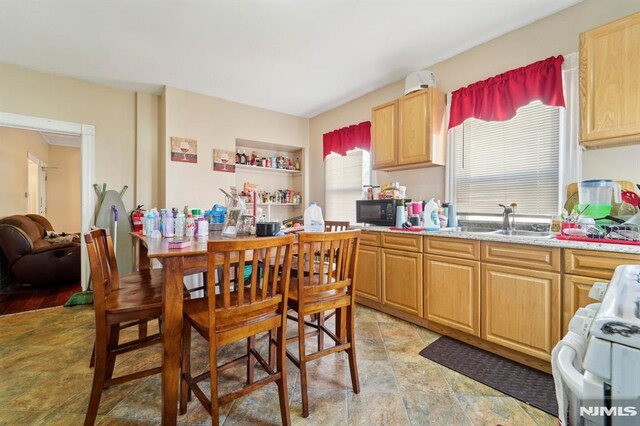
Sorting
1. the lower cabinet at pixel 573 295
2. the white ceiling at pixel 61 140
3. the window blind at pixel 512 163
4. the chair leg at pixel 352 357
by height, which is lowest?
the chair leg at pixel 352 357

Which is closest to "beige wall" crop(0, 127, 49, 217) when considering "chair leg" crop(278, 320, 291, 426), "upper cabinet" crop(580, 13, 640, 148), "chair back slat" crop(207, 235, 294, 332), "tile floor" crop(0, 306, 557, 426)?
"tile floor" crop(0, 306, 557, 426)

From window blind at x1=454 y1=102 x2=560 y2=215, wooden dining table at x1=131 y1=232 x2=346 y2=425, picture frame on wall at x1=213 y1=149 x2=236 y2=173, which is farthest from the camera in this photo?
picture frame on wall at x1=213 y1=149 x2=236 y2=173

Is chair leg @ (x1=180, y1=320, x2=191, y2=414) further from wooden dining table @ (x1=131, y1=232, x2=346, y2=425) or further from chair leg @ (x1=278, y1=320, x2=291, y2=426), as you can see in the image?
chair leg @ (x1=278, y1=320, x2=291, y2=426)

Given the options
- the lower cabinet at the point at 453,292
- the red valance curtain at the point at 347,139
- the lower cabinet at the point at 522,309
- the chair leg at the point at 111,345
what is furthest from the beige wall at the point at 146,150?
the lower cabinet at the point at 522,309

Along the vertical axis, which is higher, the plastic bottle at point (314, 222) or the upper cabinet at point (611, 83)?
the upper cabinet at point (611, 83)

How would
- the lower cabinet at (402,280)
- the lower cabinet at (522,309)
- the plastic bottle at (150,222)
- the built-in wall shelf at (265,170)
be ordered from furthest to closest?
the built-in wall shelf at (265,170) < the lower cabinet at (402,280) < the plastic bottle at (150,222) < the lower cabinet at (522,309)

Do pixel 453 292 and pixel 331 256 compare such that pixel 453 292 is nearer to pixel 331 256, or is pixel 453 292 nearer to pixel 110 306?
pixel 331 256

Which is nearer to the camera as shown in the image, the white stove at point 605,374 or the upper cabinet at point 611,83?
the white stove at point 605,374

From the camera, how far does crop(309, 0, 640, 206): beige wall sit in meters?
1.92

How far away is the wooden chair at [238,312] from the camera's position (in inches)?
45.9

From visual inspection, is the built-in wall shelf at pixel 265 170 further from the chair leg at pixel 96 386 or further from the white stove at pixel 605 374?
the white stove at pixel 605 374

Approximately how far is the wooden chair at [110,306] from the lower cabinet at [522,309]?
2.12 meters

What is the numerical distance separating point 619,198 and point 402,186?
175cm

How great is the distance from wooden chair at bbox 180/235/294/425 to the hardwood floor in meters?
2.91
